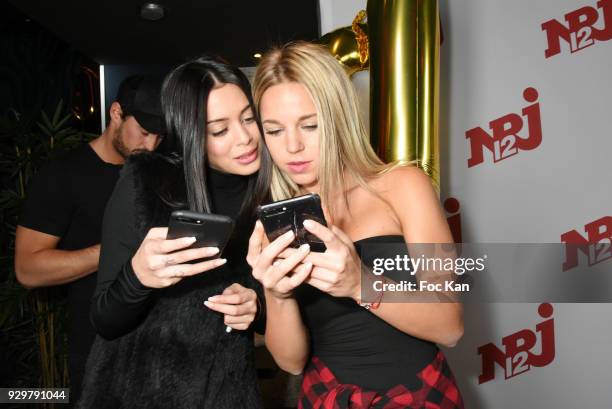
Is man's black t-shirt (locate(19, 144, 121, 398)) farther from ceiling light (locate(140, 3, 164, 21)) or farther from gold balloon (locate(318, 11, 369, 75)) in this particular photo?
ceiling light (locate(140, 3, 164, 21))

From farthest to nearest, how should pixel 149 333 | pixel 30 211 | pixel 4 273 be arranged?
pixel 4 273 < pixel 30 211 < pixel 149 333

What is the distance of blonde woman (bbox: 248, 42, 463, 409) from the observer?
108cm

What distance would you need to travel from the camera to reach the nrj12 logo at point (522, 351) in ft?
6.68

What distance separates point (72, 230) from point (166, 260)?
1133 mm

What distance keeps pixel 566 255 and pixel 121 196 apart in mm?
1649

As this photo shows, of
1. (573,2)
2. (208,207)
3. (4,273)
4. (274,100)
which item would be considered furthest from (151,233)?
(4,273)

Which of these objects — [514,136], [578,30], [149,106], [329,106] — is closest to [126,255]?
[149,106]

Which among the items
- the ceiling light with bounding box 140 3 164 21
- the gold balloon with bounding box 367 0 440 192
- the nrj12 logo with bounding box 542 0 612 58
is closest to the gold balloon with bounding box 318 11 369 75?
the gold balloon with bounding box 367 0 440 192

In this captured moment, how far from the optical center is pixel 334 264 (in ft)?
2.81

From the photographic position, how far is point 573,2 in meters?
2.06

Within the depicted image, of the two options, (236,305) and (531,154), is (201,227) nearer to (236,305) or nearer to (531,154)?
(236,305)

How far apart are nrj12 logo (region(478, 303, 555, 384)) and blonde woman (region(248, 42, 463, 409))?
1.00 metres

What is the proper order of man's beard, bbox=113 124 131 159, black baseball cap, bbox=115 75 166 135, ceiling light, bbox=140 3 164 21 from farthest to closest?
ceiling light, bbox=140 3 164 21 → man's beard, bbox=113 124 131 159 → black baseball cap, bbox=115 75 166 135

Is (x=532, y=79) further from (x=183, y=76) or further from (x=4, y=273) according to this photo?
(x=4, y=273)
